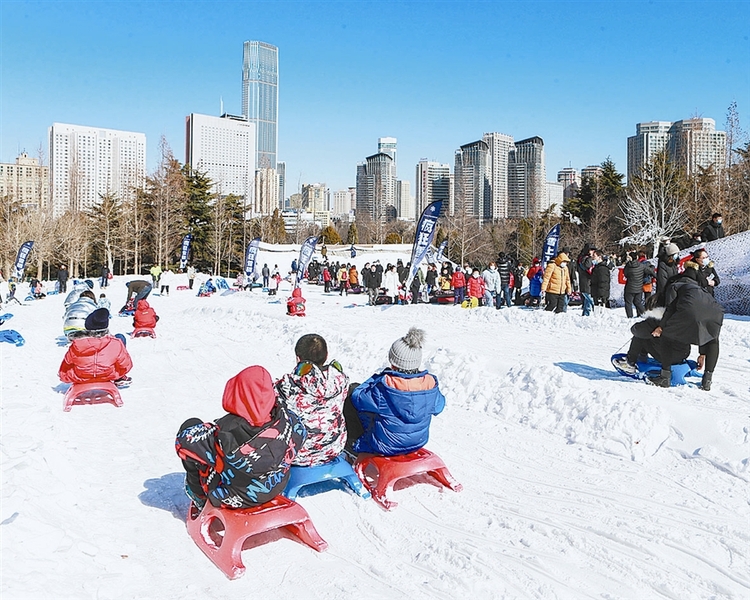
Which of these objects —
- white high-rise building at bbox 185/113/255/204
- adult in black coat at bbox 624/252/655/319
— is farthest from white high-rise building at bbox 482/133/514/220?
adult in black coat at bbox 624/252/655/319

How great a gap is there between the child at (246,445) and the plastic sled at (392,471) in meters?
0.99

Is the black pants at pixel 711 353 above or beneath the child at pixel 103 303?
beneath

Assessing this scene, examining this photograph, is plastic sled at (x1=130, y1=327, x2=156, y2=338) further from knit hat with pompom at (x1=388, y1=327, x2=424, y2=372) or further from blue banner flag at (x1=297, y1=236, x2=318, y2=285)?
blue banner flag at (x1=297, y1=236, x2=318, y2=285)

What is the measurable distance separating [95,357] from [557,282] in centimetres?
1012

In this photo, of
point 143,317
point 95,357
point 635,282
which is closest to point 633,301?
point 635,282

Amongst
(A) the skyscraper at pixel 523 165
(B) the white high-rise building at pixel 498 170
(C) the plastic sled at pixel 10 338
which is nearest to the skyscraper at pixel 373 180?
(B) the white high-rise building at pixel 498 170

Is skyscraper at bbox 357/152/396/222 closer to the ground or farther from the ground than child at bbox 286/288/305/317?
farther from the ground

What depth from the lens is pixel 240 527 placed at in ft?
12.4

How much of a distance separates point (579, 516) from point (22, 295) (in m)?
31.8

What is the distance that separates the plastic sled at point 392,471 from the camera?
4738 mm

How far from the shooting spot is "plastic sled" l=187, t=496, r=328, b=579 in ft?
12.2

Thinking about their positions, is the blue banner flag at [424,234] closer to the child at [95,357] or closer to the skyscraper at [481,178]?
the child at [95,357]

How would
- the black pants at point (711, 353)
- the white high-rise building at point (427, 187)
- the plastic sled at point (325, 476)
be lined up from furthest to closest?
1. the white high-rise building at point (427, 187)
2. the black pants at point (711, 353)
3. the plastic sled at point (325, 476)

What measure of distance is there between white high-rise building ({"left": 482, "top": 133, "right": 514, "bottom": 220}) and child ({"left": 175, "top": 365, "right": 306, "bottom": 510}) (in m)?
104
